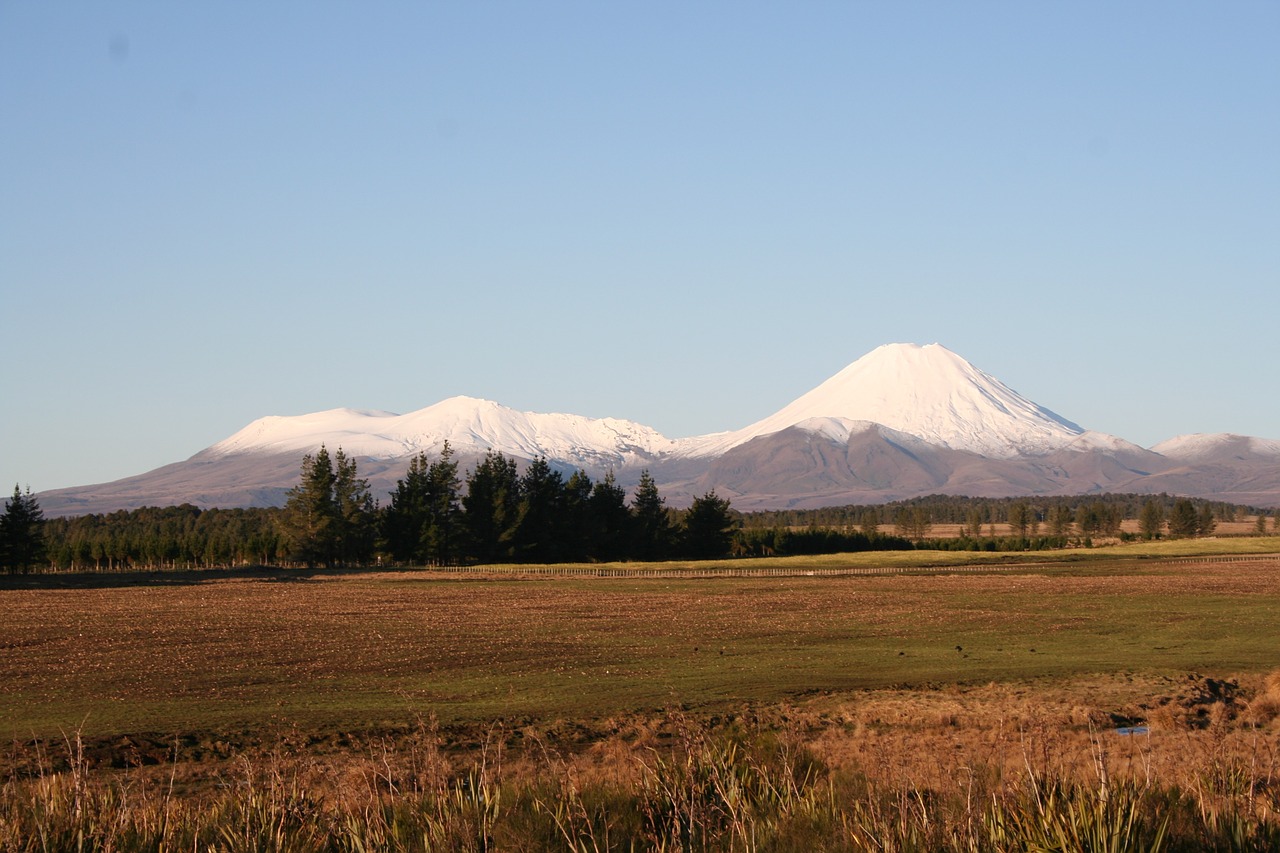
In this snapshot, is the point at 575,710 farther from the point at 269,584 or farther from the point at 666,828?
the point at 269,584

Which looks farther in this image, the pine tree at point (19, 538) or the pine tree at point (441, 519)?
the pine tree at point (441, 519)

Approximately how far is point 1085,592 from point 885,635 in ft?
78.2

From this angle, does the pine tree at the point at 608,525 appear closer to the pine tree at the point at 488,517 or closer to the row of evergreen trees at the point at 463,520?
the row of evergreen trees at the point at 463,520

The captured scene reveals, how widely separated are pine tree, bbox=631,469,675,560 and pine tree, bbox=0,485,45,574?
4924cm

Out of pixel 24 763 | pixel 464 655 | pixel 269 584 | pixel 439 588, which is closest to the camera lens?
pixel 24 763

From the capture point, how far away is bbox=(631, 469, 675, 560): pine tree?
110 meters

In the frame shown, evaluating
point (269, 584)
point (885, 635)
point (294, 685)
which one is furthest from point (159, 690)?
point (269, 584)

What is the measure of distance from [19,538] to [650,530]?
52938 mm

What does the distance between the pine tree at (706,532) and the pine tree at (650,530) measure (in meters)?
2.21

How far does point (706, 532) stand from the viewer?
378ft

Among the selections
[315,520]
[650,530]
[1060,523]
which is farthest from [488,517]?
[1060,523]

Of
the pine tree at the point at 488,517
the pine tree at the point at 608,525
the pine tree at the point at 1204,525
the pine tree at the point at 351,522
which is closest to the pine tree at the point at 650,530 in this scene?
the pine tree at the point at 608,525

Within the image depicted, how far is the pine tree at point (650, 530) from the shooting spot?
109625mm

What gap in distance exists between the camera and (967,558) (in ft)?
328
